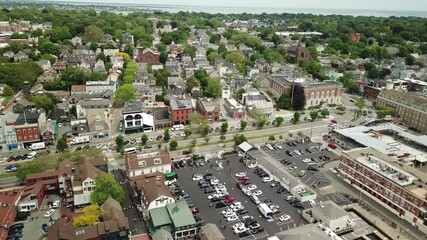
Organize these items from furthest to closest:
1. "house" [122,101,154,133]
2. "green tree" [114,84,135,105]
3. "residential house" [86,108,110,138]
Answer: "green tree" [114,84,135,105] < "house" [122,101,154,133] < "residential house" [86,108,110,138]

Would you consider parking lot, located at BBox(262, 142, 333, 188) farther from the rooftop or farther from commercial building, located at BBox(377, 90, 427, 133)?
commercial building, located at BBox(377, 90, 427, 133)

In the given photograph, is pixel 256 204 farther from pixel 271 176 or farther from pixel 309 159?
pixel 309 159

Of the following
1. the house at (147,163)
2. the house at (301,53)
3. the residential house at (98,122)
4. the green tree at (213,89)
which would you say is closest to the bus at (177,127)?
the residential house at (98,122)

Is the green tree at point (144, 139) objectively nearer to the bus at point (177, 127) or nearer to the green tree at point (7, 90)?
the bus at point (177, 127)

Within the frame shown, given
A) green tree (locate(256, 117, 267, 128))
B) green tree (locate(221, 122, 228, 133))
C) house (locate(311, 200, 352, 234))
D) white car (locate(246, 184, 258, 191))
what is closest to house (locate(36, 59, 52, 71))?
green tree (locate(221, 122, 228, 133))

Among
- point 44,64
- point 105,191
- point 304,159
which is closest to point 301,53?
point 304,159

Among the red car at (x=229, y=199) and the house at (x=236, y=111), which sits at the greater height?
the house at (x=236, y=111)

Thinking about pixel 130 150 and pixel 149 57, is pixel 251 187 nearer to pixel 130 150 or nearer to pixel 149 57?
pixel 130 150
